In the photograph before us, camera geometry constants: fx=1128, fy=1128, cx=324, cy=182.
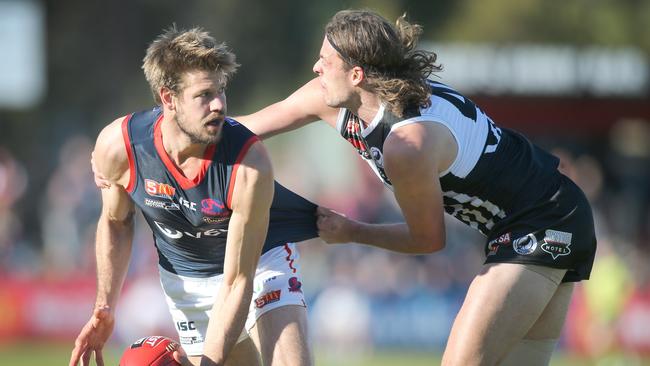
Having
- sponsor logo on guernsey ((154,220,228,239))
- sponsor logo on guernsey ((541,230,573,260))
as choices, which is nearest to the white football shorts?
sponsor logo on guernsey ((154,220,228,239))

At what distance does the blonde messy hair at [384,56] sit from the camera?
5.90 m

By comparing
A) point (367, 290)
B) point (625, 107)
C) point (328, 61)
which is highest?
point (328, 61)

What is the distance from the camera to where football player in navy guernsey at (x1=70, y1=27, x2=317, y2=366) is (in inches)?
226

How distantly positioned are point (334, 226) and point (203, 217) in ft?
2.97

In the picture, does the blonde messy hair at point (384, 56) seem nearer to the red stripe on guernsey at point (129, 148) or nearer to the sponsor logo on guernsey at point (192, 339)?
the red stripe on guernsey at point (129, 148)

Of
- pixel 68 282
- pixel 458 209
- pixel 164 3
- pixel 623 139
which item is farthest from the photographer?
pixel 164 3

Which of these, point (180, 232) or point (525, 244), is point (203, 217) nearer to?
point (180, 232)

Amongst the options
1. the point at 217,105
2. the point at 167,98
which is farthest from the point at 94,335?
the point at 217,105

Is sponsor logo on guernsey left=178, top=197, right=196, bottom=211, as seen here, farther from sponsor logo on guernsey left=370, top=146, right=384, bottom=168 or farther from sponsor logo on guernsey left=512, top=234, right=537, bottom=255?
sponsor logo on guernsey left=512, top=234, right=537, bottom=255

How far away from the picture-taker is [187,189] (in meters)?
5.93

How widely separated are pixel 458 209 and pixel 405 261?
10.6m

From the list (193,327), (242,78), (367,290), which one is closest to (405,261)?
(367,290)

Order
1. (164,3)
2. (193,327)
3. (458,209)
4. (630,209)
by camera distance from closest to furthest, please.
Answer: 1. (458,209)
2. (193,327)
3. (630,209)
4. (164,3)

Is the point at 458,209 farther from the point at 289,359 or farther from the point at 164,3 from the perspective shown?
the point at 164,3
